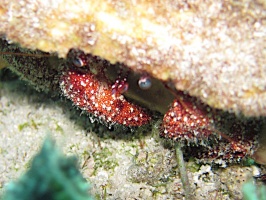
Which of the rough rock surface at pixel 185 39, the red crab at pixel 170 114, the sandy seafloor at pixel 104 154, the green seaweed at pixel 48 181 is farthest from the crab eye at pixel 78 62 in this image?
the green seaweed at pixel 48 181

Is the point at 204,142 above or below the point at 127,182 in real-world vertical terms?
above

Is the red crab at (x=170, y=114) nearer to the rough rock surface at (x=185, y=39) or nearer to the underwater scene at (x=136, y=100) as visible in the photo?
the underwater scene at (x=136, y=100)

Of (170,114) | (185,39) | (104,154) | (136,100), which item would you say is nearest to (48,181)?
(185,39)

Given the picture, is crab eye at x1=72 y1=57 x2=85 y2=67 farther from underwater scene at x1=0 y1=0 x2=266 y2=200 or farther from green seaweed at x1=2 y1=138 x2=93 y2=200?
green seaweed at x1=2 y1=138 x2=93 y2=200

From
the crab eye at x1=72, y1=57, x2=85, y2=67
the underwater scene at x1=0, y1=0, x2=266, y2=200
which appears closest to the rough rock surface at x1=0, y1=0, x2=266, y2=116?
the underwater scene at x1=0, y1=0, x2=266, y2=200

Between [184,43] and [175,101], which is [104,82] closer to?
[175,101]

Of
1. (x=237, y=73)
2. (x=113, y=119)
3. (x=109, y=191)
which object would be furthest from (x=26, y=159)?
(x=237, y=73)
